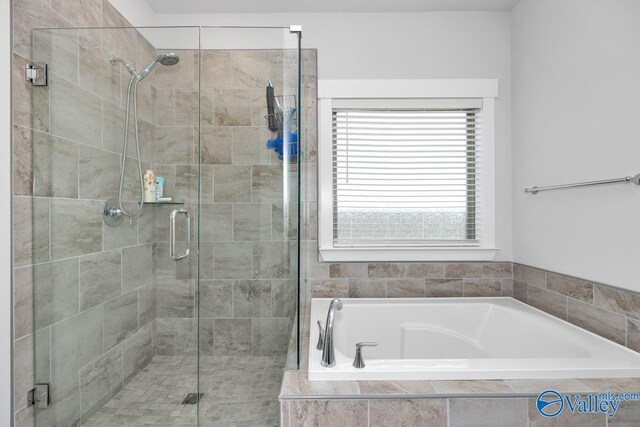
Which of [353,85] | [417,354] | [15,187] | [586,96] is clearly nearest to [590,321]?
[417,354]

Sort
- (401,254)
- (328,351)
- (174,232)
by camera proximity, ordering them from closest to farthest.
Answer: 1. (328,351)
2. (174,232)
3. (401,254)

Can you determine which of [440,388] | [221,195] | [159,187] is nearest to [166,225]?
[159,187]

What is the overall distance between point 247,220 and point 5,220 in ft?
3.22

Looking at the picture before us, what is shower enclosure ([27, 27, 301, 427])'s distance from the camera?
1.45 meters

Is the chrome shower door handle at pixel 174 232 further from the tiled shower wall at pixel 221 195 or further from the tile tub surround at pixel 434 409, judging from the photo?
the tile tub surround at pixel 434 409

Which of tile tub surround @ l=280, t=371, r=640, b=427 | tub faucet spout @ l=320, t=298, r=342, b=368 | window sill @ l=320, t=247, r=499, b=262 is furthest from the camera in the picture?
window sill @ l=320, t=247, r=499, b=262

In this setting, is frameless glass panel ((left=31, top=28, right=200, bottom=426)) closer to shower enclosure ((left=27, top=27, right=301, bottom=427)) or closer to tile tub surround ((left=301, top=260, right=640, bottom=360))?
shower enclosure ((left=27, top=27, right=301, bottom=427))

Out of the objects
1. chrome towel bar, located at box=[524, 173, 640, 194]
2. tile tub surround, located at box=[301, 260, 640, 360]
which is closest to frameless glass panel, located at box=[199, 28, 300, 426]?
tile tub surround, located at box=[301, 260, 640, 360]

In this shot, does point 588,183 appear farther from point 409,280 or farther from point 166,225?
point 166,225

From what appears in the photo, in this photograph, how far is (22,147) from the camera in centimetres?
144

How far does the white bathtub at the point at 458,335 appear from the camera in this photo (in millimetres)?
1385

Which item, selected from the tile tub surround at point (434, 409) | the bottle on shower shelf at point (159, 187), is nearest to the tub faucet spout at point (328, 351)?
the tile tub surround at point (434, 409)

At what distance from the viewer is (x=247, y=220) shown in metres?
1.49

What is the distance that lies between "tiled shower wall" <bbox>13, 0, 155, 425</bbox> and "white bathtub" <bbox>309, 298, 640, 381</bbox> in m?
0.88
